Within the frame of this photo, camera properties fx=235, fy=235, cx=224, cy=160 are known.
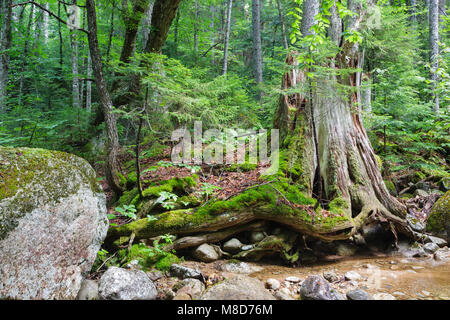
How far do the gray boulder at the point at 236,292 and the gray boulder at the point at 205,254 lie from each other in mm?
1058

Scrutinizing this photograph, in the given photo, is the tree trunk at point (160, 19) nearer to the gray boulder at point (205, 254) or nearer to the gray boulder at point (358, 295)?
the gray boulder at point (205, 254)

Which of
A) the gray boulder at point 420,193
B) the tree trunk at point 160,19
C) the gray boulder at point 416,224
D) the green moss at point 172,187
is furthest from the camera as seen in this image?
the gray boulder at point 420,193

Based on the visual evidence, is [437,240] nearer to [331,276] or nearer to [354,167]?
[354,167]

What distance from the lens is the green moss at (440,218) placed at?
540cm

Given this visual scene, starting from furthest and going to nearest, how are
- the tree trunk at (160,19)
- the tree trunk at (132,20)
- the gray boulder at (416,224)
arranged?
the tree trunk at (160,19), the tree trunk at (132,20), the gray boulder at (416,224)

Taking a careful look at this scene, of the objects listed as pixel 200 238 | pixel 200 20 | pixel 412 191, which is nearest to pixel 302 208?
pixel 200 238

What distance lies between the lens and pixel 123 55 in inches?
283

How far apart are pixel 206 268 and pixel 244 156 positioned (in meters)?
3.35

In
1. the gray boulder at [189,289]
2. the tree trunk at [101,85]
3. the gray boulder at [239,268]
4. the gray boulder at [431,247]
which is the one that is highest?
the tree trunk at [101,85]

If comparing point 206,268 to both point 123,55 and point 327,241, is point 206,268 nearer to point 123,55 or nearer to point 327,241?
point 327,241

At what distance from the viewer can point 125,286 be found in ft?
9.79

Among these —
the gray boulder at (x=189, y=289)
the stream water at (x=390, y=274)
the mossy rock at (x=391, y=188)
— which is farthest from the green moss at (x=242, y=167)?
the mossy rock at (x=391, y=188)

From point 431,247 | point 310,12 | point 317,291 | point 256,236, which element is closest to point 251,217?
point 256,236

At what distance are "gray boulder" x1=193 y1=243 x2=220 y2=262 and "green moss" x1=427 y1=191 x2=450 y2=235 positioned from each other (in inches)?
204
